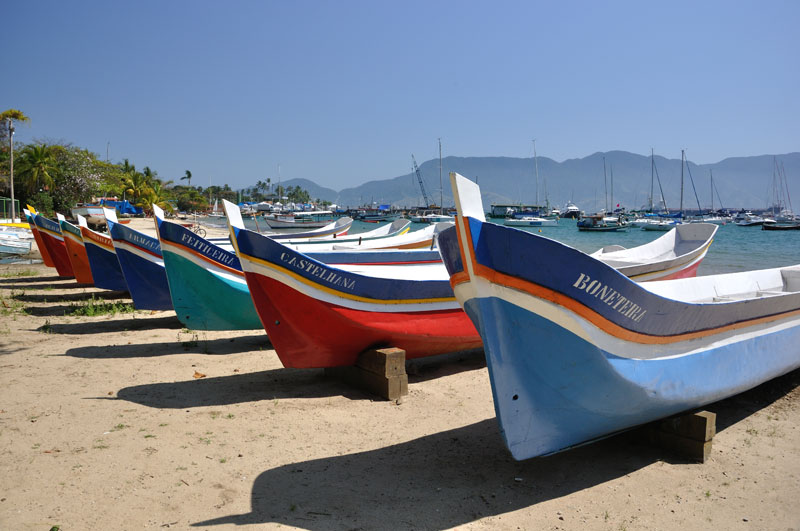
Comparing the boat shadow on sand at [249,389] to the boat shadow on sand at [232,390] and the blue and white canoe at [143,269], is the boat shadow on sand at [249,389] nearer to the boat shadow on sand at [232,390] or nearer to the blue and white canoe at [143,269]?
the boat shadow on sand at [232,390]

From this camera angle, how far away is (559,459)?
446 centimetres

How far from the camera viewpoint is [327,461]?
4.31m

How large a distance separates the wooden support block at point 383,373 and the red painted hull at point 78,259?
10289 millimetres

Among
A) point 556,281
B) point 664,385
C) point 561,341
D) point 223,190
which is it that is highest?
point 223,190

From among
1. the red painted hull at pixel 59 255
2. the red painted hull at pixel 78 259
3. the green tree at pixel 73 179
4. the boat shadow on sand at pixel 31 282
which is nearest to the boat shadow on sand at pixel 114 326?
the red painted hull at pixel 78 259

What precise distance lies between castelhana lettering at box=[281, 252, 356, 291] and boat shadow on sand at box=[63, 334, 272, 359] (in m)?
2.57

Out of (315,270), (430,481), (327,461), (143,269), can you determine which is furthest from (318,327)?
(143,269)

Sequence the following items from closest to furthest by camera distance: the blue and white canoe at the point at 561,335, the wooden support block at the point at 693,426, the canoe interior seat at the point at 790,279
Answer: the blue and white canoe at the point at 561,335
the wooden support block at the point at 693,426
the canoe interior seat at the point at 790,279

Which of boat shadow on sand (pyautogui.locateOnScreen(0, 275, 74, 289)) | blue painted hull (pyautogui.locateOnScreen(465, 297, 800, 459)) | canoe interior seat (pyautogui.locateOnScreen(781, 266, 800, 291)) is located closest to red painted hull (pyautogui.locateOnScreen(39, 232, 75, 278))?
boat shadow on sand (pyautogui.locateOnScreen(0, 275, 74, 289))

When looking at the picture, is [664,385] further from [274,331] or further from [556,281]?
[274,331]

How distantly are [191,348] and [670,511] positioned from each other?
6482 millimetres

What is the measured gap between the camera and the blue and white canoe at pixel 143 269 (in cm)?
948

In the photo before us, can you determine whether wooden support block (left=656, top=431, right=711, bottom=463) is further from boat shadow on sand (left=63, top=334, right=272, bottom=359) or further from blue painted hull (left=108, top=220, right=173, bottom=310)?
blue painted hull (left=108, top=220, right=173, bottom=310)

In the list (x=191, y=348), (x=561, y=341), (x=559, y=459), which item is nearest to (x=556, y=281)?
(x=561, y=341)
